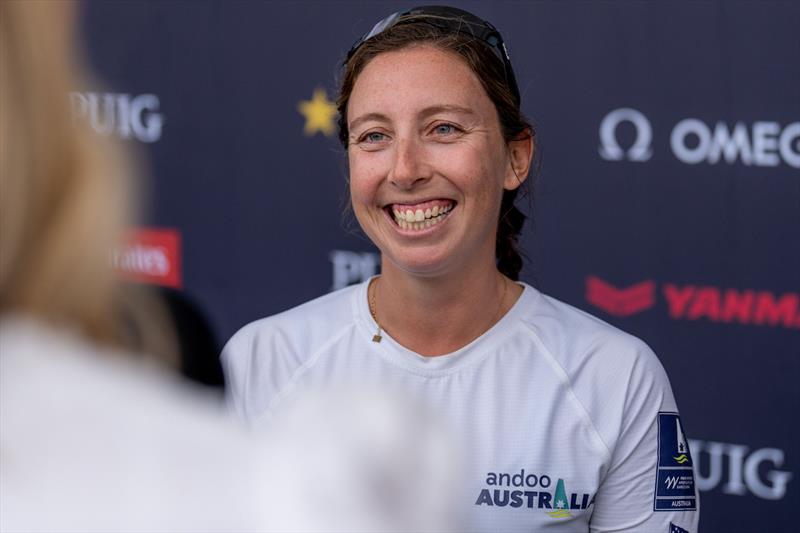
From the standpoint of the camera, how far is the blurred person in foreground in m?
0.53

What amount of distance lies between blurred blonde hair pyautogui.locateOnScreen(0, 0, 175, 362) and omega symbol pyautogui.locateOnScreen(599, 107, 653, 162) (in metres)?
2.01

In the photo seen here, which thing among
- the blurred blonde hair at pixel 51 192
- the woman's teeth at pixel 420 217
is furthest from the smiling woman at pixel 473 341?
the blurred blonde hair at pixel 51 192

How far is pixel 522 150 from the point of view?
1.90m

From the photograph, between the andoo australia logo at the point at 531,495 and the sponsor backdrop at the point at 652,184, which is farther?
the sponsor backdrop at the point at 652,184

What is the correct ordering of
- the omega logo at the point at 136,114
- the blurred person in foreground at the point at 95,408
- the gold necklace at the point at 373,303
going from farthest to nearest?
the omega logo at the point at 136,114 → the gold necklace at the point at 373,303 → the blurred person in foreground at the point at 95,408

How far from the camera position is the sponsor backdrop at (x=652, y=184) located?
2416mm

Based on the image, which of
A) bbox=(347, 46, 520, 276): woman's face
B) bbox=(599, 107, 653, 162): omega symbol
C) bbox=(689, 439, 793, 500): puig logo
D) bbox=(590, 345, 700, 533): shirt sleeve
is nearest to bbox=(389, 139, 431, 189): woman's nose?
bbox=(347, 46, 520, 276): woman's face

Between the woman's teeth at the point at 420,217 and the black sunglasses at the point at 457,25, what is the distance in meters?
0.23

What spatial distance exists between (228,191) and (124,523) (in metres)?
2.52

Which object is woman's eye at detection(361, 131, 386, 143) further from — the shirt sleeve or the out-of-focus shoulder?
the shirt sleeve

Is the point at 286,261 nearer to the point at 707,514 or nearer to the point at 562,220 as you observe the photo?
the point at 562,220

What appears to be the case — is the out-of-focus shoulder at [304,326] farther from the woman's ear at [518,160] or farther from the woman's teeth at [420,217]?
the woman's ear at [518,160]

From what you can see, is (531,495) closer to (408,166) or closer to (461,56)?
(408,166)

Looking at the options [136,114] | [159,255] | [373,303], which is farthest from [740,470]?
[136,114]
